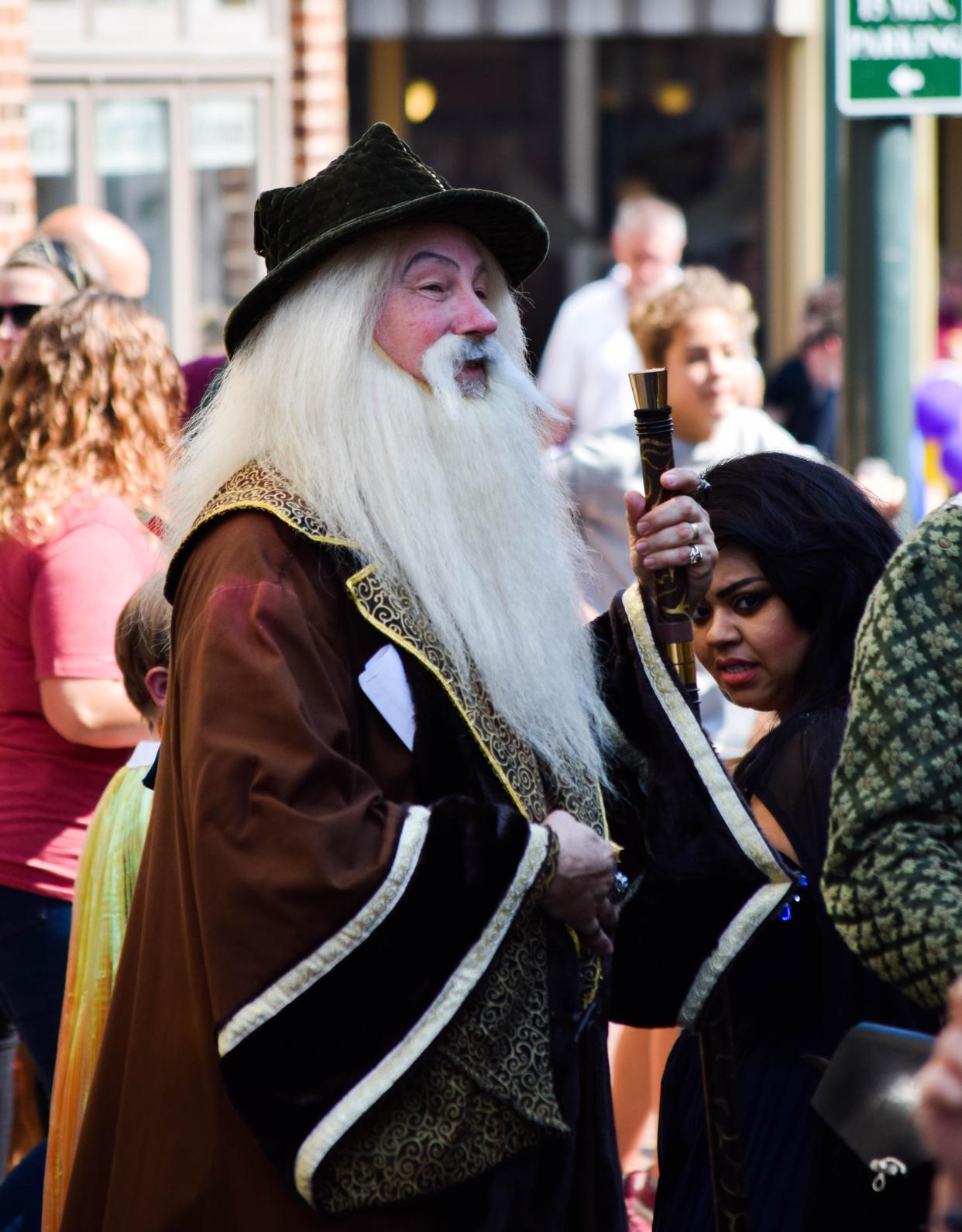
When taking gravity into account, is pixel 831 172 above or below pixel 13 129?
above

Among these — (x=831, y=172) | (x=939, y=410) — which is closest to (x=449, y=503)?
(x=939, y=410)

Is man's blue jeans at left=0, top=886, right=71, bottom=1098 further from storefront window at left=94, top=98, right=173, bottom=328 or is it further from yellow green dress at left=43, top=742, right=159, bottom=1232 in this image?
storefront window at left=94, top=98, right=173, bottom=328

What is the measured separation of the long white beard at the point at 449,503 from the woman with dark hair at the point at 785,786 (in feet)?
1.04

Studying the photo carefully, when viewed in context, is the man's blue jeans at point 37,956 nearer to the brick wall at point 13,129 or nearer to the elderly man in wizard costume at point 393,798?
the elderly man in wizard costume at point 393,798

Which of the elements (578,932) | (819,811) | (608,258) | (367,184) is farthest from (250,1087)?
(608,258)

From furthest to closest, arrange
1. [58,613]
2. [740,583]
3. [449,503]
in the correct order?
1. [58,613]
2. [740,583]
3. [449,503]

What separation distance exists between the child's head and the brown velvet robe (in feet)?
1.83

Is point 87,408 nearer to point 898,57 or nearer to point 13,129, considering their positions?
point 898,57

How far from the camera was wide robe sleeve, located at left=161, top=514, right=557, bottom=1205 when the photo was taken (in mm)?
2275

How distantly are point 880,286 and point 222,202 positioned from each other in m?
4.39

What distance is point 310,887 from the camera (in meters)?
2.27

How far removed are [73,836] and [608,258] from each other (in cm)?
852

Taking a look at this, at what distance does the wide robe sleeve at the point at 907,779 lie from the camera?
1.89 m

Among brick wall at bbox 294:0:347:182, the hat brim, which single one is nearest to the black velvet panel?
the hat brim
